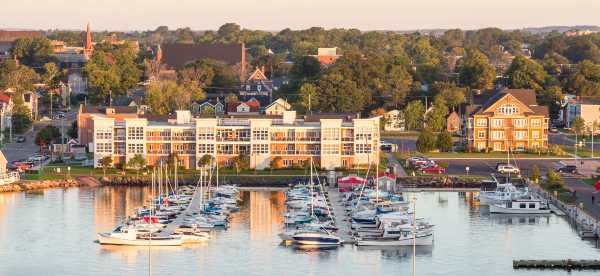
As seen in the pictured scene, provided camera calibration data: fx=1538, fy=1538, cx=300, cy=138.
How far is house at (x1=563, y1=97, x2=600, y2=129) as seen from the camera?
5744 cm

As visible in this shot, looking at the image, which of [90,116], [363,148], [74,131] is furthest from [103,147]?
[363,148]

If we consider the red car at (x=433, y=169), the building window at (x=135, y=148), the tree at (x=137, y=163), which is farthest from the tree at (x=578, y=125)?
the tree at (x=137, y=163)

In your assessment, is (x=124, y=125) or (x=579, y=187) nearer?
(x=579, y=187)

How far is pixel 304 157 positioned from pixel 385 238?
43.6ft

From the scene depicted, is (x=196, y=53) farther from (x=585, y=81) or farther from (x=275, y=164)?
(x=275, y=164)

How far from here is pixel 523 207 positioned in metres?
37.5

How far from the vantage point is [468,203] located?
39.4m

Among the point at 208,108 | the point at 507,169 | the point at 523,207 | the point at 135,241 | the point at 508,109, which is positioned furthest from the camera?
the point at 208,108

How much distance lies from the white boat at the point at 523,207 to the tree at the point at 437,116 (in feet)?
55.9

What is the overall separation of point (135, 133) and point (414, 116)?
1484cm

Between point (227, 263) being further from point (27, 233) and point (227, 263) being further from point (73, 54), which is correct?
point (73, 54)

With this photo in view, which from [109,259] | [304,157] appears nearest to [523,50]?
[304,157]

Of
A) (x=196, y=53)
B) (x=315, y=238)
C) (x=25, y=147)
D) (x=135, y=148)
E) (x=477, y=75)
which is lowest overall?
(x=315, y=238)

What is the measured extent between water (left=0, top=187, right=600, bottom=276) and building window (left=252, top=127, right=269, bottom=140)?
6.88m
